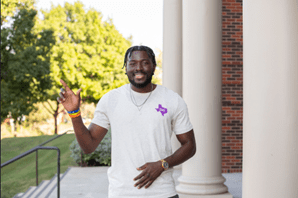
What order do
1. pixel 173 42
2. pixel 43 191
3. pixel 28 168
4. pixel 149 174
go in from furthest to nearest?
pixel 28 168 → pixel 173 42 → pixel 43 191 → pixel 149 174

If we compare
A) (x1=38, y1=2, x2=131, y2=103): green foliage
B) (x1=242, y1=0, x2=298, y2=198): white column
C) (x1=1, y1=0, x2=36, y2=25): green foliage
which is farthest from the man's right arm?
(x1=38, y1=2, x2=131, y2=103): green foliage

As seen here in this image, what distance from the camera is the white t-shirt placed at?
260 cm

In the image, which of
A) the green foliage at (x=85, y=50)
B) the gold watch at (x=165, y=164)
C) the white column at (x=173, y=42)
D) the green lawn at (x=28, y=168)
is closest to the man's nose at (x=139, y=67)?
the gold watch at (x=165, y=164)

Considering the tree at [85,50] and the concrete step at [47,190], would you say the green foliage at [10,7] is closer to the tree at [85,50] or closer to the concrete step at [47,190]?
the tree at [85,50]

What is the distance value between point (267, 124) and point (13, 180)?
19860 mm

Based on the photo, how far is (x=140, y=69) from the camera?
267 cm

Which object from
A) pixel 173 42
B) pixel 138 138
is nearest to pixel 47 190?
pixel 173 42

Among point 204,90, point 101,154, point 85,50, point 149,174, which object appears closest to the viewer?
point 149,174

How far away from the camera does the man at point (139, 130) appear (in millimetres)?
2592

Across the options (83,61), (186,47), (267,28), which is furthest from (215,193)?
(83,61)

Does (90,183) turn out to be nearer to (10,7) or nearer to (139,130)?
(139,130)

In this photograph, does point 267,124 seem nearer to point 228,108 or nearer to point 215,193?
point 215,193

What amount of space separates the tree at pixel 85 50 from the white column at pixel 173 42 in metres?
25.5

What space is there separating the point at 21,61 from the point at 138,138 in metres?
22.5
